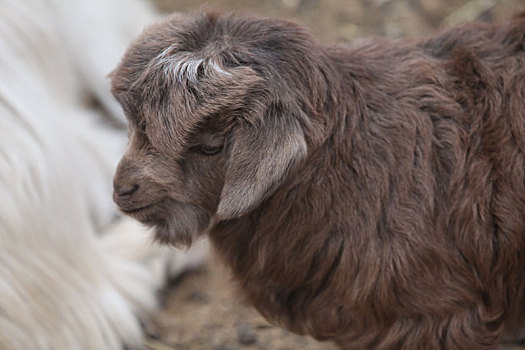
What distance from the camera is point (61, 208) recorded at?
3.39 metres

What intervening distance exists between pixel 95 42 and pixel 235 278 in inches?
77.5

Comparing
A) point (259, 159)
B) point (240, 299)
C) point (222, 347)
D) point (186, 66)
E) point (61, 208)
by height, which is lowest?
point (222, 347)

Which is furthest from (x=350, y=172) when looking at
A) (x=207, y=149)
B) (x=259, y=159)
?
(x=207, y=149)

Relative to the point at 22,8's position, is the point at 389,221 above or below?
below

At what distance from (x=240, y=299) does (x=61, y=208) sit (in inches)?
36.2

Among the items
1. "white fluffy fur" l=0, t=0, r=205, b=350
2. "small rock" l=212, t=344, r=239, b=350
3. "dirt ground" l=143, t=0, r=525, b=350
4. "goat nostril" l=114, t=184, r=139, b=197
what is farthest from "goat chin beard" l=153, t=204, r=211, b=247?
"small rock" l=212, t=344, r=239, b=350

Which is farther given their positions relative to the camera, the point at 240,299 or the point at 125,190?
the point at 240,299

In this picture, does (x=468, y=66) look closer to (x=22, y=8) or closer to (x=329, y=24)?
(x=22, y=8)

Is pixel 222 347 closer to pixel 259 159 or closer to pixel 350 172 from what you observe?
pixel 350 172

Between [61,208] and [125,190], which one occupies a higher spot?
[125,190]

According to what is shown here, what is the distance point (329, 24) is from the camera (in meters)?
5.49

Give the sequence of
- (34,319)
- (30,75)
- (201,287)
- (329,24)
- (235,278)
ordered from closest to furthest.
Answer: (235,278)
(34,319)
(30,75)
(201,287)
(329,24)

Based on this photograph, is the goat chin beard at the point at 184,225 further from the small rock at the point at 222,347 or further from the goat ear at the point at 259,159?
the small rock at the point at 222,347

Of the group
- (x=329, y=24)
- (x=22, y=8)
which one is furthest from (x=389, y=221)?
(x=329, y=24)
